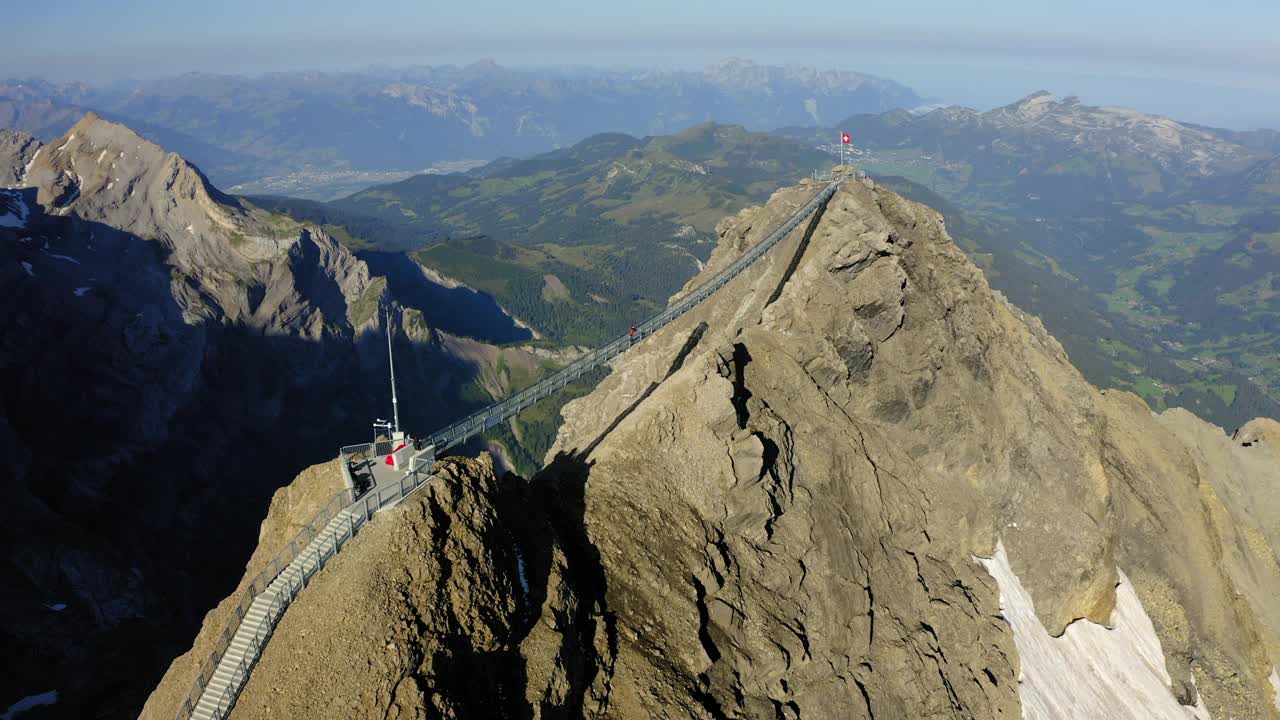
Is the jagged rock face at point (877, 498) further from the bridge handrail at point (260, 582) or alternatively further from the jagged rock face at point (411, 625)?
the bridge handrail at point (260, 582)

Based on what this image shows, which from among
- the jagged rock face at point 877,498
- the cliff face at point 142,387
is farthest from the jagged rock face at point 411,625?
the cliff face at point 142,387

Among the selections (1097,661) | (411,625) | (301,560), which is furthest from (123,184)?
(1097,661)

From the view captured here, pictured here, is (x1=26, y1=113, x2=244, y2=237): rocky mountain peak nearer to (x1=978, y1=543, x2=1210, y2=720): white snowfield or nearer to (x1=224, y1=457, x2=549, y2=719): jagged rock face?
(x1=224, y1=457, x2=549, y2=719): jagged rock face

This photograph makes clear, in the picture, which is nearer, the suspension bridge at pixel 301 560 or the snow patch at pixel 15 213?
the suspension bridge at pixel 301 560

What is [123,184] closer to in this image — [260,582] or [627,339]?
[627,339]

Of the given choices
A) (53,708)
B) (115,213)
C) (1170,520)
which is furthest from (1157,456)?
(115,213)

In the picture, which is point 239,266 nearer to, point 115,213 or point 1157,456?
point 115,213

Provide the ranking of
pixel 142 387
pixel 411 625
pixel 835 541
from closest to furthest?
pixel 411 625 → pixel 835 541 → pixel 142 387
